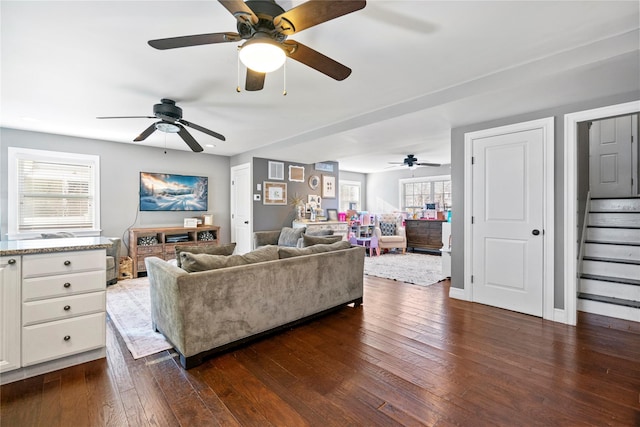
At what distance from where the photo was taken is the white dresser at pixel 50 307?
197cm

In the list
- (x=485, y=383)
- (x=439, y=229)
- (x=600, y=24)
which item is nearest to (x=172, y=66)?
(x=600, y=24)

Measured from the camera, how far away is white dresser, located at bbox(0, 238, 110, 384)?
1.97 meters

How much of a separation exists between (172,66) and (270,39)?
1.43 metres

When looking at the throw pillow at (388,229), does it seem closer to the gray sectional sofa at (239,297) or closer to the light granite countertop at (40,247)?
the gray sectional sofa at (239,297)

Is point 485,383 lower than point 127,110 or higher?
lower

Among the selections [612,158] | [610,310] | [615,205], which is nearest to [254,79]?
[610,310]

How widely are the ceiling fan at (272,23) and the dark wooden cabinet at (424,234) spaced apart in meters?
6.57

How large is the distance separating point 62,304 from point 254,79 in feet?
6.97

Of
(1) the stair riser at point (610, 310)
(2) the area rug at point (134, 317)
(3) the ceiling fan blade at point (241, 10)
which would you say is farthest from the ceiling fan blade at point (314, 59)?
(1) the stair riser at point (610, 310)

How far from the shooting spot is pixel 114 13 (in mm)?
1921

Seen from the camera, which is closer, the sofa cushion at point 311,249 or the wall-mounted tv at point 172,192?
the sofa cushion at point 311,249

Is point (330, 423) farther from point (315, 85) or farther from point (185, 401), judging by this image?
point (315, 85)

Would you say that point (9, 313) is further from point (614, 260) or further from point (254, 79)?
point (614, 260)

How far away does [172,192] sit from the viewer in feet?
19.3
